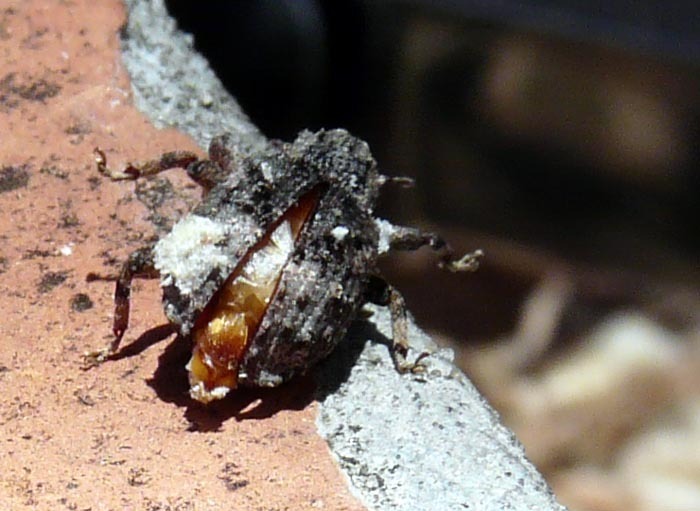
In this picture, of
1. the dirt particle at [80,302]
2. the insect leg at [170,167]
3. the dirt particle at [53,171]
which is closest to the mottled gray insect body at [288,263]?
the insect leg at [170,167]

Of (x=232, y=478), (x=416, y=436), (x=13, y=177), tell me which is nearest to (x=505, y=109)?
(x=13, y=177)

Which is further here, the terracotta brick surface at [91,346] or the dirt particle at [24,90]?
the dirt particle at [24,90]

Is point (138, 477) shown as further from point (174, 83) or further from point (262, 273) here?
point (174, 83)

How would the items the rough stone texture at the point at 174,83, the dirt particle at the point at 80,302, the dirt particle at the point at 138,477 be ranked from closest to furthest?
1. the dirt particle at the point at 138,477
2. the dirt particle at the point at 80,302
3. the rough stone texture at the point at 174,83

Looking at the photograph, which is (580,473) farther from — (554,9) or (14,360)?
(14,360)

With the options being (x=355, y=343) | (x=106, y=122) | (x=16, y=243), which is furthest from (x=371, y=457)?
(x=106, y=122)

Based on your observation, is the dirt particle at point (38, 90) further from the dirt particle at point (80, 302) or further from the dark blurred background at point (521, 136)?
the dark blurred background at point (521, 136)
